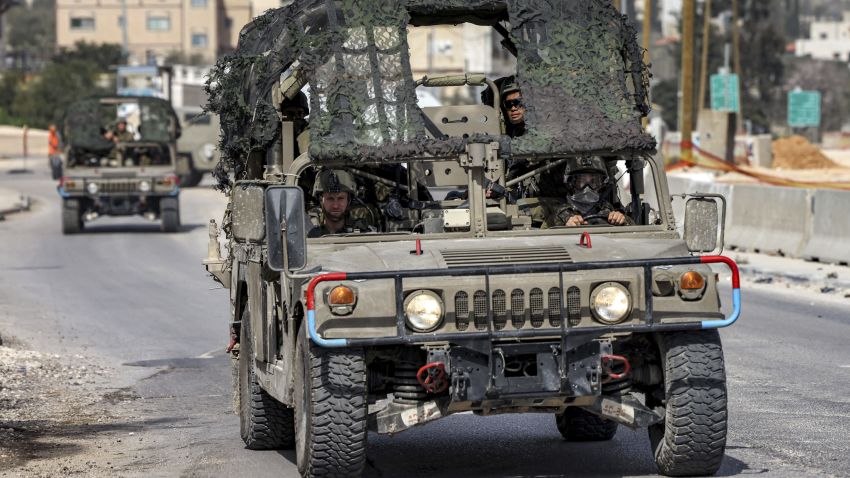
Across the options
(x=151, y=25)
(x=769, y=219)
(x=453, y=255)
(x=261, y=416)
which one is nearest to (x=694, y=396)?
(x=453, y=255)

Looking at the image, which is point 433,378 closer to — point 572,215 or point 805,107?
point 572,215

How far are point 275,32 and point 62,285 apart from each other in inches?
555

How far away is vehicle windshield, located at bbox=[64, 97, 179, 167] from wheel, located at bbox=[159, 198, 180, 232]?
0.83m

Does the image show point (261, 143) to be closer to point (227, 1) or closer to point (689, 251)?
point (689, 251)

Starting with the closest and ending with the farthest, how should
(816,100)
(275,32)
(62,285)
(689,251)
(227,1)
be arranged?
(689,251), (275,32), (62,285), (816,100), (227,1)

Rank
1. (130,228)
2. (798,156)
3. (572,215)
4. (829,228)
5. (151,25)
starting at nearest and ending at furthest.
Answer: (572,215)
(829,228)
(130,228)
(798,156)
(151,25)

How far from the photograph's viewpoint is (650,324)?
7656mm

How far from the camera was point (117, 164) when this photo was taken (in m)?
32.9

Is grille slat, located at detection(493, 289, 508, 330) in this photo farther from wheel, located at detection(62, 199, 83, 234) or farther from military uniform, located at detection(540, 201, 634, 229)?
wheel, located at detection(62, 199, 83, 234)

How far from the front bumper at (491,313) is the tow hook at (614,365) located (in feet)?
0.54

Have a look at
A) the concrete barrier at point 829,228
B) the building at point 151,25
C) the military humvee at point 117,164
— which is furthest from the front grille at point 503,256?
the building at point 151,25

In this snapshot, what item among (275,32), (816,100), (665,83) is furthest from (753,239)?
(665,83)

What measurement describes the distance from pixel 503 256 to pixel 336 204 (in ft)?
4.21

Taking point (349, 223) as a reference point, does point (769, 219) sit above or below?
below
